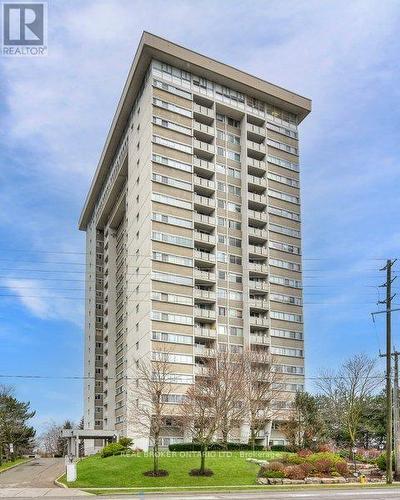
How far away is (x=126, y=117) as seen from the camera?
102 meters

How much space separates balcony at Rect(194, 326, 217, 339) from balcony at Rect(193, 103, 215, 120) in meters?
31.9

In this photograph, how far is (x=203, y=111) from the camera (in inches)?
3676

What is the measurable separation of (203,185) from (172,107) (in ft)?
39.7

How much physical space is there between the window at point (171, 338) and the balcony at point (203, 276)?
8652mm

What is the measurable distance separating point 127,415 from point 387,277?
168 feet

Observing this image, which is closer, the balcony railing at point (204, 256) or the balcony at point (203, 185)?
the balcony railing at point (204, 256)

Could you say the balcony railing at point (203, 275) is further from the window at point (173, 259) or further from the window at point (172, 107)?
the window at point (172, 107)

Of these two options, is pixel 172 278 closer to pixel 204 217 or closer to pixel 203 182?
pixel 204 217

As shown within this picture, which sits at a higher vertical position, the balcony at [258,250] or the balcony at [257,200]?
the balcony at [257,200]

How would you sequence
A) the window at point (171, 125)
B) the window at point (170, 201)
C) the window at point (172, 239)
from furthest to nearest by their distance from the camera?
the window at point (171, 125) < the window at point (170, 201) < the window at point (172, 239)

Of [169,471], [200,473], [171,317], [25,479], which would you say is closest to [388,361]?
[200,473]


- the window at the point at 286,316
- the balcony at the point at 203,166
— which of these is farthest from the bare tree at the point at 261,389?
the balcony at the point at 203,166

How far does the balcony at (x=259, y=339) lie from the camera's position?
8856 cm

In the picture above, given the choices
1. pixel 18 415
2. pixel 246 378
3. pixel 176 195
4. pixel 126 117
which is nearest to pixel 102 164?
pixel 126 117
